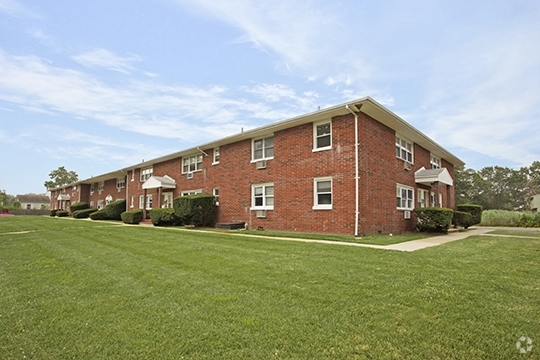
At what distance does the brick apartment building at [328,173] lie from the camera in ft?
40.6

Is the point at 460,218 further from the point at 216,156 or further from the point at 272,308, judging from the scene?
the point at 272,308

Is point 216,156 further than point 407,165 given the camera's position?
Yes

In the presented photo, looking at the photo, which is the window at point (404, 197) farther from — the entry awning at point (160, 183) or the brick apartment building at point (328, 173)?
the entry awning at point (160, 183)

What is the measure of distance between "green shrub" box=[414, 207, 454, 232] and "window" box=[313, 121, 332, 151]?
549cm

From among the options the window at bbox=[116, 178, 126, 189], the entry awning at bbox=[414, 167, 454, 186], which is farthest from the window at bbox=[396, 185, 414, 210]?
the window at bbox=[116, 178, 126, 189]

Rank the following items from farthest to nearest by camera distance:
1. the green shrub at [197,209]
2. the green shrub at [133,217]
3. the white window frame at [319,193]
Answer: the green shrub at [133,217], the green shrub at [197,209], the white window frame at [319,193]

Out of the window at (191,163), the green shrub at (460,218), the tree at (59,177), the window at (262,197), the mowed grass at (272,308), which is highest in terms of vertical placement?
the tree at (59,177)

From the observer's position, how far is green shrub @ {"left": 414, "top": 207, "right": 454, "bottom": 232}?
45.0 ft

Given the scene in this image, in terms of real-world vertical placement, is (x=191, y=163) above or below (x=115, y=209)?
above

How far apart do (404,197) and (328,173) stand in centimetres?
543

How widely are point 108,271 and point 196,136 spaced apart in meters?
24.3

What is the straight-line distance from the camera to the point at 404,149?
16.2 metres

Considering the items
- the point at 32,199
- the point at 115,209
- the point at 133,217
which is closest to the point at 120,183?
the point at 115,209

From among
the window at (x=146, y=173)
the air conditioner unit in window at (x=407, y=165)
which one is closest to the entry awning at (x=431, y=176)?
the air conditioner unit in window at (x=407, y=165)
